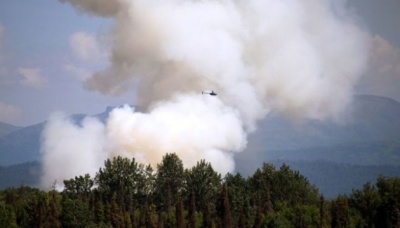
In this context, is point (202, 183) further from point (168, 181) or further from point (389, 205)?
point (389, 205)

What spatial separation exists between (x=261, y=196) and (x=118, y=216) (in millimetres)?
58877

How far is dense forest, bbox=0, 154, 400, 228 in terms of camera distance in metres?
147

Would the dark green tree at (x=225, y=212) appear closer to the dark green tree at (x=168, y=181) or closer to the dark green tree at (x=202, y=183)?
the dark green tree at (x=202, y=183)

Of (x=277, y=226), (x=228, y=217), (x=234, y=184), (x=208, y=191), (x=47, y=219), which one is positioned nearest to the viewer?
(x=277, y=226)

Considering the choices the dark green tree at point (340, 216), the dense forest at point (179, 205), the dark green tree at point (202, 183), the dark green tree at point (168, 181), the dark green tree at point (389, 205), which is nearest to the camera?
the dark green tree at point (340, 216)

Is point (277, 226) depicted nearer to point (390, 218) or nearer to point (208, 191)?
point (390, 218)

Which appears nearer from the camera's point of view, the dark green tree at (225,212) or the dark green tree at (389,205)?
the dark green tree at (225,212)

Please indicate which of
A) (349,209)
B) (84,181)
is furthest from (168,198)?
(349,209)

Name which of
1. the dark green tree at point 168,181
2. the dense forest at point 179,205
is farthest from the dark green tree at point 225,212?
the dark green tree at point 168,181

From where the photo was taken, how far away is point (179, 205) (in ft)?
455

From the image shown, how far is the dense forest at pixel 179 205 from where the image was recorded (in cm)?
14738

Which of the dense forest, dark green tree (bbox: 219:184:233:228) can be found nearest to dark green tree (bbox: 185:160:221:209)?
the dense forest

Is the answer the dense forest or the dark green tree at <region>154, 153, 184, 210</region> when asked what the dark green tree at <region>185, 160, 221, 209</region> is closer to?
the dense forest

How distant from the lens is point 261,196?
193500 millimetres
